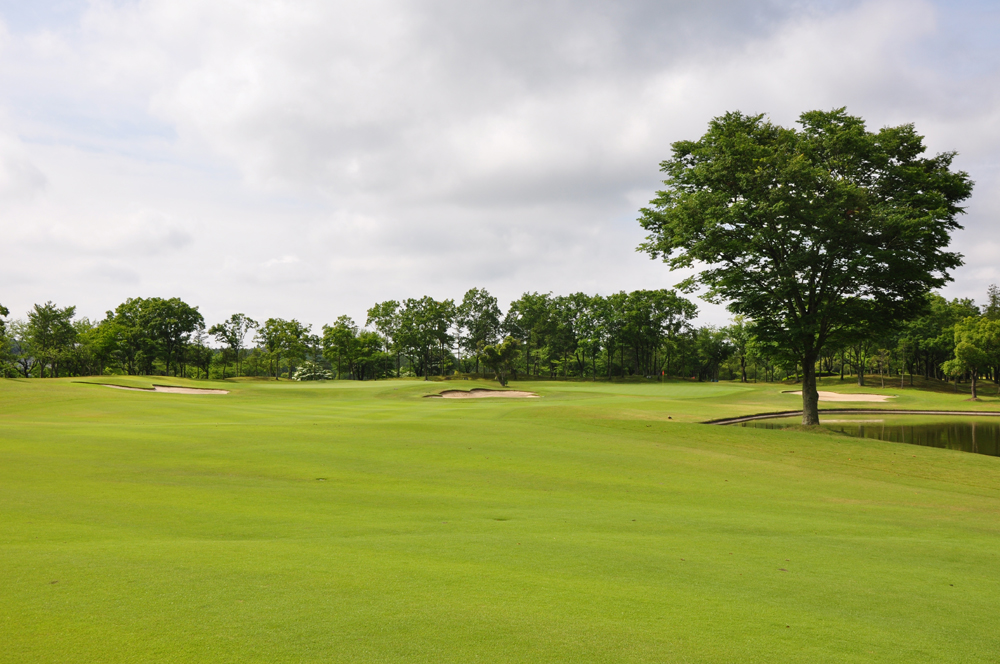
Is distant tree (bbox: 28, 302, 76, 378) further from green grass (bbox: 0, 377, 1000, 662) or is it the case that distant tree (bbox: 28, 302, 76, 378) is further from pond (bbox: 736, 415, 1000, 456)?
pond (bbox: 736, 415, 1000, 456)

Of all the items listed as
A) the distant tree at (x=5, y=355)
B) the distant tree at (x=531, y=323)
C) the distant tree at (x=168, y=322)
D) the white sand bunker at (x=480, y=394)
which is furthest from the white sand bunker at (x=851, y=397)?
the distant tree at (x=5, y=355)

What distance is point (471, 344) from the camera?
12056 cm

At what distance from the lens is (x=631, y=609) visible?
578cm

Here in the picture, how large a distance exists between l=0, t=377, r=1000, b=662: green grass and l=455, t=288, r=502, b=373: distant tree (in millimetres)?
100814

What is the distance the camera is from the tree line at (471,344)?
293ft

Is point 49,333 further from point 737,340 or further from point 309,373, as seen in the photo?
point 737,340

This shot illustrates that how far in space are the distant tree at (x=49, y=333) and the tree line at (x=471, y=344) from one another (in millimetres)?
155

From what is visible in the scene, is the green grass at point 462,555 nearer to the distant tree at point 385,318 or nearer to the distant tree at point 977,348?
the distant tree at point 977,348

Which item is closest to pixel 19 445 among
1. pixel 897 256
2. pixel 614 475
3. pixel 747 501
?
pixel 614 475

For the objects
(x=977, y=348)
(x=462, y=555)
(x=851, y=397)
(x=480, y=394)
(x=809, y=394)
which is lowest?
(x=851, y=397)

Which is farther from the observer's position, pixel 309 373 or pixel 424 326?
pixel 424 326

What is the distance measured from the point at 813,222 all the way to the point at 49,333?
10249 cm

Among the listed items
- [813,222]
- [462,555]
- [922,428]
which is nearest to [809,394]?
[813,222]

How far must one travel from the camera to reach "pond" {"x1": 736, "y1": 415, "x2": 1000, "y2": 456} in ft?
107
